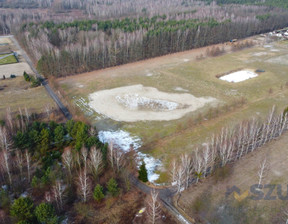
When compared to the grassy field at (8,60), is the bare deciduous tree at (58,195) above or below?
below

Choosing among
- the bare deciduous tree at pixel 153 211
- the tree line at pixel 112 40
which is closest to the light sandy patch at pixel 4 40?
the tree line at pixel 112 40

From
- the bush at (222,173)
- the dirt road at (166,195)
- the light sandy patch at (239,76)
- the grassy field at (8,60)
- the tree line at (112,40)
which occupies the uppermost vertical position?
the tree line at (112,40)

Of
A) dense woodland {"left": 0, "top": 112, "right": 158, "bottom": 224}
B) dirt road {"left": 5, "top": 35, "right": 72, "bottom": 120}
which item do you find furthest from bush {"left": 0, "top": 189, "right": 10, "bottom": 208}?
dirt road {"left": 5, "top": 35, "right": 72, "bottom": 120}

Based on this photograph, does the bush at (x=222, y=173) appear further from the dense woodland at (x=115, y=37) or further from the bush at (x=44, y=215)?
the dense woodland at (x=115, y=37)

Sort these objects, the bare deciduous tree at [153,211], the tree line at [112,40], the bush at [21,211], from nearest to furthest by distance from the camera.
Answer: the bush at [21,211] < the bare deciduous tree at [153,211] < the tree line at [112,40]

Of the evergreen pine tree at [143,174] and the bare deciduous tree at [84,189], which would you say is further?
the evergreen pine tree at [143,174]

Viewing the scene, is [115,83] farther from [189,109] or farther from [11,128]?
[11,128]
